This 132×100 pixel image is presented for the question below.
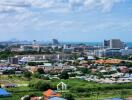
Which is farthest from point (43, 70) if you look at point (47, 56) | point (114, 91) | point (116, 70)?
point (47, 56)

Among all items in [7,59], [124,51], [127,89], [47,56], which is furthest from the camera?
[124,51]

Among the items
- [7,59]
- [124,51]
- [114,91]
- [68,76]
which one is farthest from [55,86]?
[124,51]

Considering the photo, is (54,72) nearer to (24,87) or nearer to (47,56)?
(24,87)

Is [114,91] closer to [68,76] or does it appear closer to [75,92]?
[75,92]

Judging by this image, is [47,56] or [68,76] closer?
[68,76]

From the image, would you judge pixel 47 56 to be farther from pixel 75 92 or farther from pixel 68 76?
pixel 75 92

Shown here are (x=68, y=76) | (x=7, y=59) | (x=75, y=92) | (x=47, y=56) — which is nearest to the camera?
(x=75, y=92)

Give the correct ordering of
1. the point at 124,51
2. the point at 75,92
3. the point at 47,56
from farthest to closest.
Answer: the point at 124,51 < the point at 47,56 < the point at 75,92

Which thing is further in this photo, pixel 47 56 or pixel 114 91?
pixel 47 56

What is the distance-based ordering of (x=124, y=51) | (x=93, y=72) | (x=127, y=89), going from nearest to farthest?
(x=127, y=89), (x=93, y=72), (x=124, y=51)
